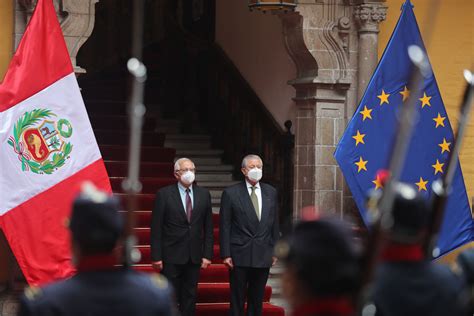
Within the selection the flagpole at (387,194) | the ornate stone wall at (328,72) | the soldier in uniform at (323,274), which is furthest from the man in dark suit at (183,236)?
the soldier in uniform at (323,274)

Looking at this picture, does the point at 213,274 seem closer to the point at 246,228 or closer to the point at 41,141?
the point at 246,228

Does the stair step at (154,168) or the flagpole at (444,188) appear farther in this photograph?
the stair step at (154,168)

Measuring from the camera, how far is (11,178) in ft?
36.6

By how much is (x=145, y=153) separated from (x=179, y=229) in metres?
3.76

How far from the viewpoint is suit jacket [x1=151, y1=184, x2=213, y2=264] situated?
11344mm

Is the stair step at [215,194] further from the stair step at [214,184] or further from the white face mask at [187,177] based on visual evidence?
the white face mask at [187,177]

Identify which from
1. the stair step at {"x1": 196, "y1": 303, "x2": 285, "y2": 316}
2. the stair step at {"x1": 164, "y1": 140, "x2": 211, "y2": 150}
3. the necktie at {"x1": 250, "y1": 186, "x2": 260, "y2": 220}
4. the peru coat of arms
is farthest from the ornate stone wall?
the peru coat of arms

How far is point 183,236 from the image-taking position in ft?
37.4

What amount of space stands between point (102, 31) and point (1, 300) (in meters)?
6.10

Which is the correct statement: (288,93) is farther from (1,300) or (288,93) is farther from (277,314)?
(1,300)

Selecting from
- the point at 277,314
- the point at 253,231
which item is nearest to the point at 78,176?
the point at 253,231

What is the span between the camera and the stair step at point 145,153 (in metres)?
14.8

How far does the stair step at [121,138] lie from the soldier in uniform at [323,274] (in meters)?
11.2

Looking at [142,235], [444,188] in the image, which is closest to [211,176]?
[142,235]
